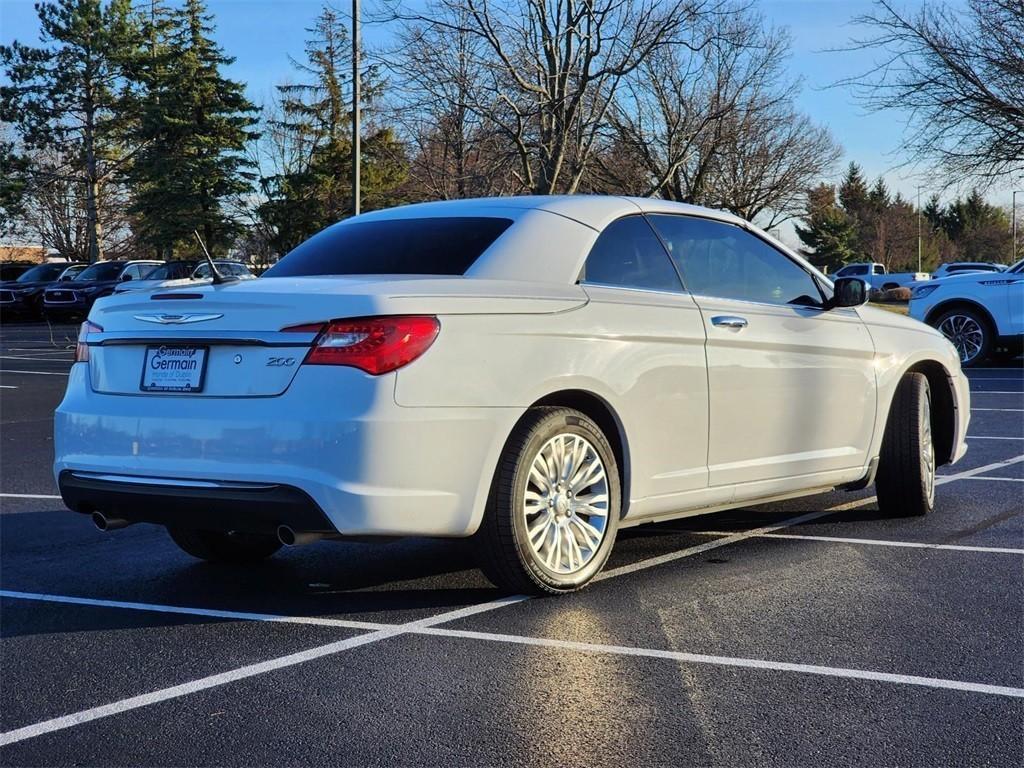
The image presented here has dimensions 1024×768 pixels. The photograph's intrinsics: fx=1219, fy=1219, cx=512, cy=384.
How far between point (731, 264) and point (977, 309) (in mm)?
13303

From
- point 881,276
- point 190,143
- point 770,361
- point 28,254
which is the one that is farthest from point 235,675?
point 28,254

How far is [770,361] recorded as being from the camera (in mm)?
5867

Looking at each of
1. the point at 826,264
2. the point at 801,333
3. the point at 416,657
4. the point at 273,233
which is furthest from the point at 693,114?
the point at 826,264

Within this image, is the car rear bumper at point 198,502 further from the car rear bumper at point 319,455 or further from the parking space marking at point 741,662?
the parking space marking at point 741,662

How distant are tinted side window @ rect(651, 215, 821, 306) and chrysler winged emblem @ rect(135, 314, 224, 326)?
2237mm

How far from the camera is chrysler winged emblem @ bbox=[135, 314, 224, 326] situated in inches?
180

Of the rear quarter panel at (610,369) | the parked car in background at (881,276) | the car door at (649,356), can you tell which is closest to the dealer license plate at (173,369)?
the rear quarter panel at (610,369)

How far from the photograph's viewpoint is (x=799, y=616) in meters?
4.66

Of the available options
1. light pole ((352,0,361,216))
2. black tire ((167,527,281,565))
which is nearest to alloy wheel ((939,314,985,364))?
light pole ((352,0,361,216))

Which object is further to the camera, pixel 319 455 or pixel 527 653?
pixel 319 455

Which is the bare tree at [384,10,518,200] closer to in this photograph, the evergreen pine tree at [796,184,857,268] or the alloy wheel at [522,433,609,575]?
the alloy wheel at [522,433,609,575]

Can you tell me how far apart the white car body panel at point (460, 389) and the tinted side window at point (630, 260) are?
0.07 meters

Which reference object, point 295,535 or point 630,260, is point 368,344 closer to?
point 295,535

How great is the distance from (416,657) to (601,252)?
2070 mm
